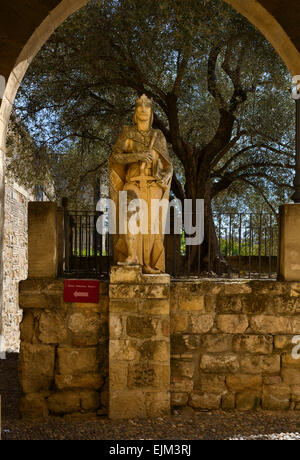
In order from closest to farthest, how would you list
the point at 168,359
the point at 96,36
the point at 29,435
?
→ the point at 29,435, the point at 168,359, the point at 96,36

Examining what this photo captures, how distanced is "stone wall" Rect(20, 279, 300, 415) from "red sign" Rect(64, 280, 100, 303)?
8 cm

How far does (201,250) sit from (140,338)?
456cm

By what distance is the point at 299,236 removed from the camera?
486 cm

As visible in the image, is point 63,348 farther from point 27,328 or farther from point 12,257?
point 12,257

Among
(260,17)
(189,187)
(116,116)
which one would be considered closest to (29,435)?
(260,17)

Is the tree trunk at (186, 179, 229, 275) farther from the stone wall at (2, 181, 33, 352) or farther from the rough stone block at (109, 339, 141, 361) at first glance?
the stone wall at (2, 181, 33, 352)

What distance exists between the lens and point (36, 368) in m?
4.84

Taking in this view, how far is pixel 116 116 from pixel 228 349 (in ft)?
19.5

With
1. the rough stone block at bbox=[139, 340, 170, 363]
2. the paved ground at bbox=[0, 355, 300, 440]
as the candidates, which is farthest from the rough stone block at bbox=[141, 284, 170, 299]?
the paved ground at bbox=[0, 355, 300, 440]

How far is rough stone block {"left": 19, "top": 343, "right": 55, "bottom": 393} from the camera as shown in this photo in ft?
15.8

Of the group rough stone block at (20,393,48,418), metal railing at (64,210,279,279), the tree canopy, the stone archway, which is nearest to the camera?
the stone archway

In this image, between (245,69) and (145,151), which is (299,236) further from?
(245,69)

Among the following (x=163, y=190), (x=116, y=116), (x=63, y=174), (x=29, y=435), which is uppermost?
(x=116, y=116)

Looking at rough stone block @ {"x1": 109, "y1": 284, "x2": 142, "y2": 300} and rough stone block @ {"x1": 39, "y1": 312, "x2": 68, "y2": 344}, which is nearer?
rough stone block @ {"x1": 109, "y1": 284, "x2": 142, "y2": 300}
